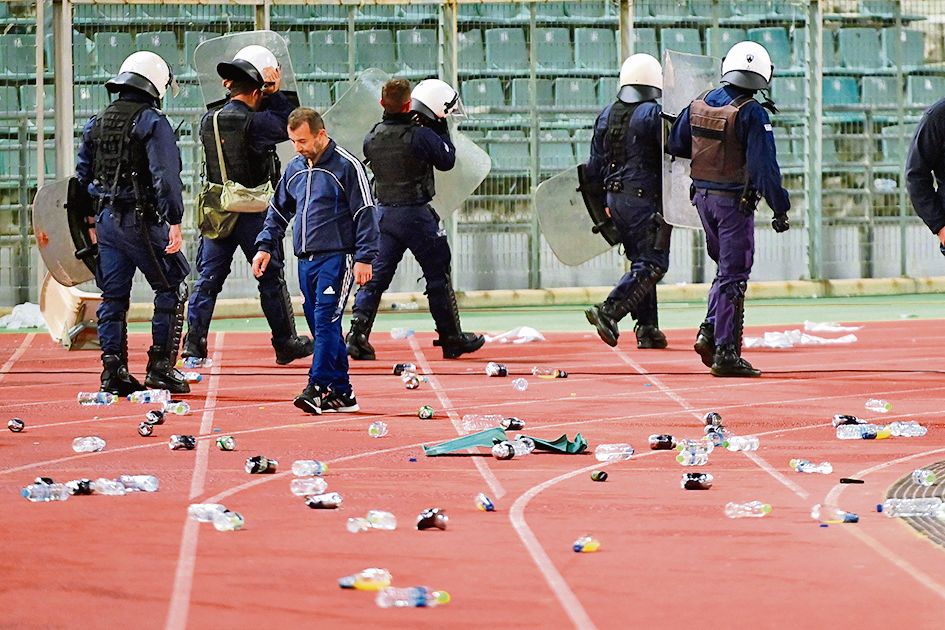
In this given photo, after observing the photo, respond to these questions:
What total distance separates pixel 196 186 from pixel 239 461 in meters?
10.1

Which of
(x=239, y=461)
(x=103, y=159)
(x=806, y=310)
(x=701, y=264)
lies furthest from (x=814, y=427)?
(x=701, y=264)

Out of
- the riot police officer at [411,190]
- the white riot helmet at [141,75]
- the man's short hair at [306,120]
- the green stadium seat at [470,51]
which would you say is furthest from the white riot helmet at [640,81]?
the green stadium seat at [470,51]

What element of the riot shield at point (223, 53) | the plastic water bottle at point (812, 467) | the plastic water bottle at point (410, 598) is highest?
the riot shield at point (223, 53)

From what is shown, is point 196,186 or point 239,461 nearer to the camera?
point 239,461

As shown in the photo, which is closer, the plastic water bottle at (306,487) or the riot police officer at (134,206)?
the plastic water bottle at (306,487)

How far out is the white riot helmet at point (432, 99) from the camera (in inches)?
494

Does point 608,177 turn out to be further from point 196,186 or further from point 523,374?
point 196,186

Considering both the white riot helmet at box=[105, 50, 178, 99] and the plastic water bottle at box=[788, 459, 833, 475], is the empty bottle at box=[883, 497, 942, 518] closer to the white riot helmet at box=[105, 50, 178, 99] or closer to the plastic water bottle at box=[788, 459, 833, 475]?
the plastic water bottle at box=[788, 459, 833, 475]

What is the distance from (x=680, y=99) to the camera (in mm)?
13148

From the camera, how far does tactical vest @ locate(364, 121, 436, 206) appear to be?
1243cm

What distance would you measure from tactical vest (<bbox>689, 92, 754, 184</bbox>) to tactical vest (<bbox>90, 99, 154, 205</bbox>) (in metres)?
3.39

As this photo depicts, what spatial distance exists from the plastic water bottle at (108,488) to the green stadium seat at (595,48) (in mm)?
13086

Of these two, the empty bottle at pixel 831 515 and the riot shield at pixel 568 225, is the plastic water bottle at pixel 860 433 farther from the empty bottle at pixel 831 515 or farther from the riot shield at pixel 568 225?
the riot shield at pixel 568 225

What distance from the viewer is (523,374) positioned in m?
11.9
